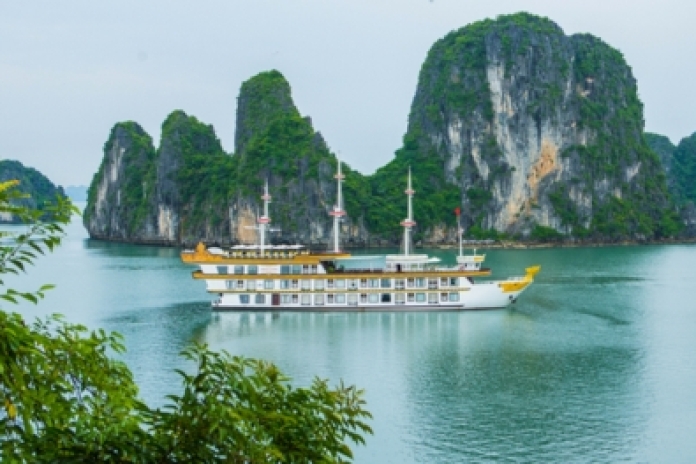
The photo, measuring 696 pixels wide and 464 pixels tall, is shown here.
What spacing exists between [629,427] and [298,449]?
11.9 meters

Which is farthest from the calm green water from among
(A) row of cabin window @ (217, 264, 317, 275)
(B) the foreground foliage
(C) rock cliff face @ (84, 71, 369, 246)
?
(C) rock cliff face @ (84, 71, 369, 246)

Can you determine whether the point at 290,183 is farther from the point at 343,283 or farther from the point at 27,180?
the point at 27,180

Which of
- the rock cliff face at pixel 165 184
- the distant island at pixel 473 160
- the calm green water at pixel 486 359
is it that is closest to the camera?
the calm green water at pixel 486 359

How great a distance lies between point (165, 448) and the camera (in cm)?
479

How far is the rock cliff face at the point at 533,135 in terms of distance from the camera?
69500mm

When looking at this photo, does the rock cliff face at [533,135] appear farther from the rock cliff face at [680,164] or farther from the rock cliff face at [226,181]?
the rock cliff face at [680,164]

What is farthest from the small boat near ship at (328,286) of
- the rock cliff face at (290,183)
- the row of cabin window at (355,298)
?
the rock cliff face at (290,183)

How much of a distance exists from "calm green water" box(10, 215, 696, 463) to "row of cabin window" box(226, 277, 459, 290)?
113 cm

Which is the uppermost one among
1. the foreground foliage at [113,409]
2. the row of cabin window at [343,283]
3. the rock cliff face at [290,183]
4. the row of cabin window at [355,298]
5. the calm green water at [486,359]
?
the rock cliff face at [290,183]

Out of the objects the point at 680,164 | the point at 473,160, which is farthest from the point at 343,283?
the point at 680,164

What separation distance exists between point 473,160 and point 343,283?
1736 inches

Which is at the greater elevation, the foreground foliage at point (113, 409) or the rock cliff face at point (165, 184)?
the rock cliff face at point (165, 184)

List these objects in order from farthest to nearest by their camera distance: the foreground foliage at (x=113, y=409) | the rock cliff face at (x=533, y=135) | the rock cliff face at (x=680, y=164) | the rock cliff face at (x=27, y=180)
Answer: the rock cliff face at (x=27, y=180)
the rock cliff face at (x=680, y=164)
the rock cliff face at (x=533, y=135)
the foreground foliage at (x=113, y=409)

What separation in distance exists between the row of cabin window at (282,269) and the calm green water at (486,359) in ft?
4.92
